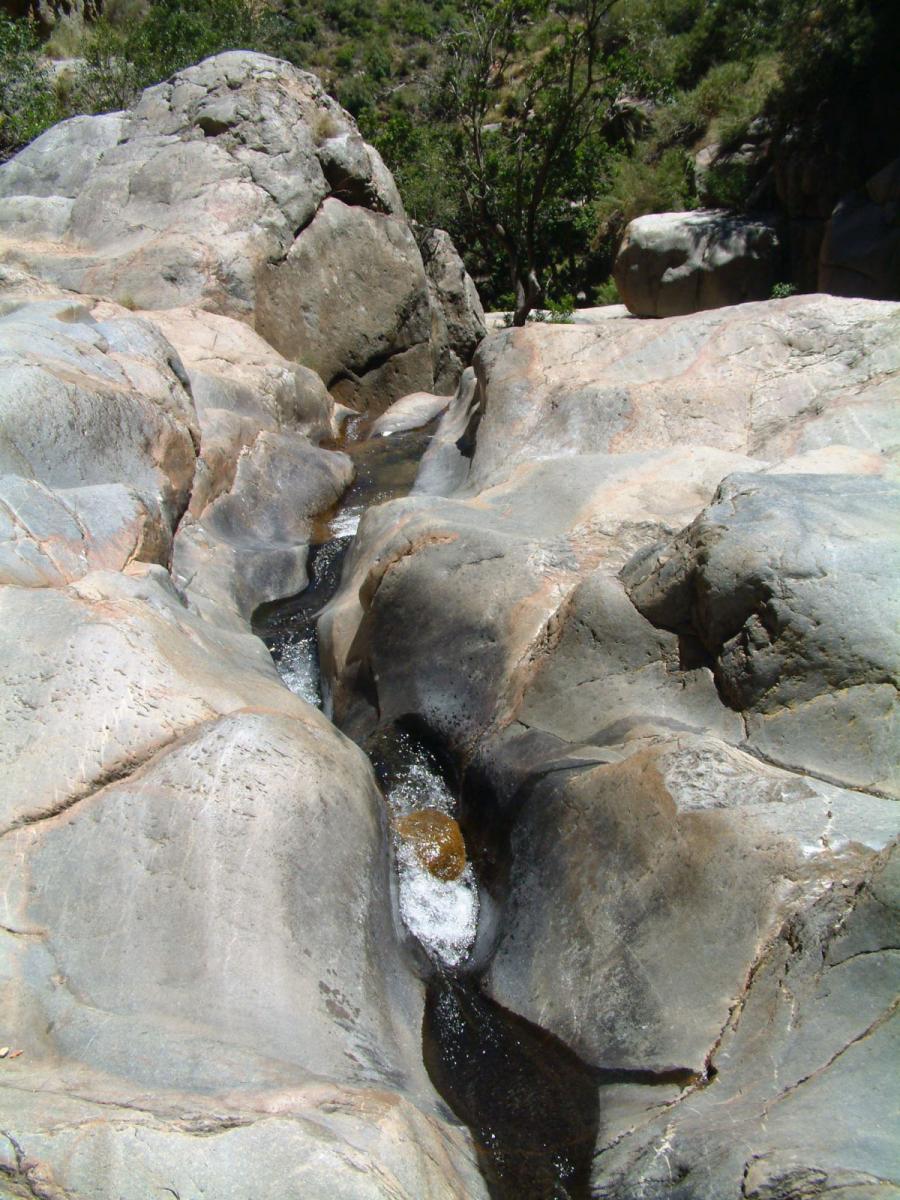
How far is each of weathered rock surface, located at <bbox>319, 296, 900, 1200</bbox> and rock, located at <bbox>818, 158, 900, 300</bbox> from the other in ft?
25.7

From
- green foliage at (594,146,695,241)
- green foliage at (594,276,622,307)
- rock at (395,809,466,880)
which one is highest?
rock at (395,809,466,880)

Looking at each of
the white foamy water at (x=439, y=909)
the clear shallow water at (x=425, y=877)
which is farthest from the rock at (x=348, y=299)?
the white foamy water at (x=439, y=909)

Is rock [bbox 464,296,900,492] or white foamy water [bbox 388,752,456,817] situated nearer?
white foamy water [bbox 388,752,456,817]

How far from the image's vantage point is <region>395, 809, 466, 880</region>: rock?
5.33 metres

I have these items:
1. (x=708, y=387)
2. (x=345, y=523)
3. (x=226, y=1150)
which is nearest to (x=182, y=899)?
(x=226, y=1150)

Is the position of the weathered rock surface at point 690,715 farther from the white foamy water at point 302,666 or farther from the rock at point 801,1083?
the white foamy water at point 302,666

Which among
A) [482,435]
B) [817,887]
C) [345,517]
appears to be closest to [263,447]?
[345,517]

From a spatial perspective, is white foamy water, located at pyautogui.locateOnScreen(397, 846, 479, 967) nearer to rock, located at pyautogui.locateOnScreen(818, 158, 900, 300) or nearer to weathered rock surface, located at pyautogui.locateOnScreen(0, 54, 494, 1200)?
weathered rock surface, located at pyautogui.locateOnScreen(0, 54, 494, 1200)

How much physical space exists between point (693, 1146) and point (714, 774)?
4.75 feet

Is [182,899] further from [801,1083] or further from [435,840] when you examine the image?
[801,1083]

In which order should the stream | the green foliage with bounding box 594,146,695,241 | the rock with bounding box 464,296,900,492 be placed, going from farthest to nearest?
the green foliage with bounding box 594,146,695,241 → the rock with bounding box 464,296,900,492 → the stream

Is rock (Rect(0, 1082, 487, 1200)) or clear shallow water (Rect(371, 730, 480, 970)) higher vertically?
rock (Rect(0, 1082, 487, 1200))

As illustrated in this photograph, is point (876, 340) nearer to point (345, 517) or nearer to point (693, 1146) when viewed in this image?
point (345, 517)

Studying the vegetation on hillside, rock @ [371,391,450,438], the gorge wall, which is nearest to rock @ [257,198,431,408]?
rock @ [371,391,450,438]
